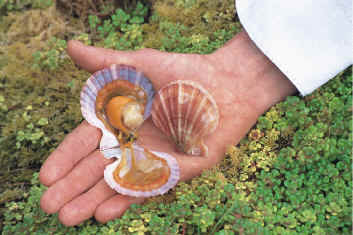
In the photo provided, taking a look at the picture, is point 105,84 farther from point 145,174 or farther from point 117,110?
point 145,174

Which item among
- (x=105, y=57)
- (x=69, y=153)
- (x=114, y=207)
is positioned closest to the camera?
(x=114, y=207)

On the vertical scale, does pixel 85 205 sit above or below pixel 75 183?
below

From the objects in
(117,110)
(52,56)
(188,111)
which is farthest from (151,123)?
(52,56)

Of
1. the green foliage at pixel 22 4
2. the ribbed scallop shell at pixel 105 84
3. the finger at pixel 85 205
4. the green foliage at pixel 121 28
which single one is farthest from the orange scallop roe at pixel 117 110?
the green foliage at pixel 22 4

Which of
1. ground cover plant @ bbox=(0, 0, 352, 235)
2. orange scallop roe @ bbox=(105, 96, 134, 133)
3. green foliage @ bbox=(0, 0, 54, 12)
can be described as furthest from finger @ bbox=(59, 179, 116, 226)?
green foliage @ bbox=(0, 0, 54, 12)

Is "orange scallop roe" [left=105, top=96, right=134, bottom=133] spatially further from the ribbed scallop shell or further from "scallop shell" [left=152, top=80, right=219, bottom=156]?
"scallop shell" [left=152, top=80, right=219, bottom=156]

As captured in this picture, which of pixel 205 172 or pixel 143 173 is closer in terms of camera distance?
pixel 205 172
